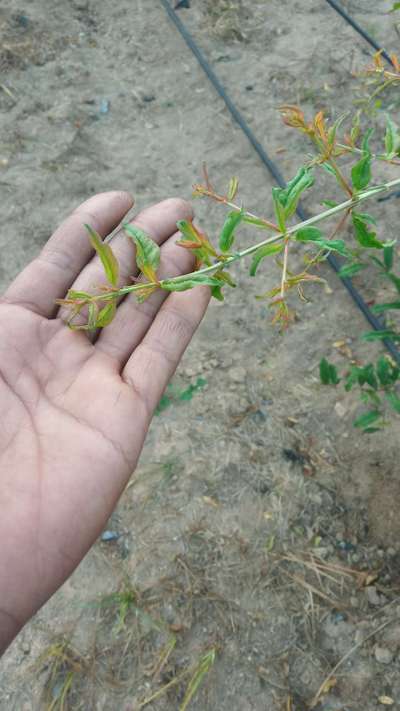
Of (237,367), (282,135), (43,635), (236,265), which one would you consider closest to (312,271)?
(236,265)

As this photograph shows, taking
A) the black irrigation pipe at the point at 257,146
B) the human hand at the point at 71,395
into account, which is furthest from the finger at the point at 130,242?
the black irrigation pipe at the point at 257,146

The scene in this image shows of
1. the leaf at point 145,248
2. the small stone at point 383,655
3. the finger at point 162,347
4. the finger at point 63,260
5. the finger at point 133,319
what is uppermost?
the leaf at point 145,248

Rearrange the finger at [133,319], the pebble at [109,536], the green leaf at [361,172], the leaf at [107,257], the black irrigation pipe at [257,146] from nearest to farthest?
1. the green leaf at [361,172]
2. the leaf at [107,257]
3. the finger at [133,319]
4. the pebble at [109,536]
5. the black irrigation pipe at [257,146]

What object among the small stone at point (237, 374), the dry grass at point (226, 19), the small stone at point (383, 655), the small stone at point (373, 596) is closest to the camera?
the small stone at point (383, 655)

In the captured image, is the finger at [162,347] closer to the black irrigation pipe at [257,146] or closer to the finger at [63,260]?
the finger at [63,260]

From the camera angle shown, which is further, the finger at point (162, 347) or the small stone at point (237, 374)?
the small stone at point (237, 374)

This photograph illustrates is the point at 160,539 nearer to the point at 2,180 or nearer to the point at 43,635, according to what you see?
the point at 43,635

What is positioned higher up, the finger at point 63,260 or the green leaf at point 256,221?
the green leaf at point 256,221
